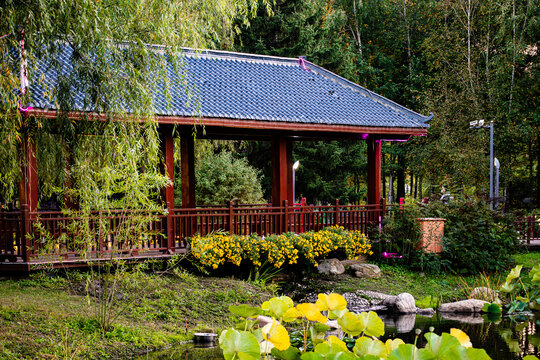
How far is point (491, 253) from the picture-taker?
1245 cm

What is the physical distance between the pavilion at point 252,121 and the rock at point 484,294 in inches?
132

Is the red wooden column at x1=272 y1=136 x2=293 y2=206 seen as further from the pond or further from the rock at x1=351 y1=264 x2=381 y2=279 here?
the pond

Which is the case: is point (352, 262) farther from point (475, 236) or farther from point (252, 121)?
point (252, 121)

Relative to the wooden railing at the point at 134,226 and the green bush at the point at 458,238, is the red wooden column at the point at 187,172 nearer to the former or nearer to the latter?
the wooden railing at the point at 134,226

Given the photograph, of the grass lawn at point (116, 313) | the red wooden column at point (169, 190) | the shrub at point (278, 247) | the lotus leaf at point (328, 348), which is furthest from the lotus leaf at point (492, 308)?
the lotus leaf at point (328, 348)

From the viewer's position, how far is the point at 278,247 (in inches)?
431

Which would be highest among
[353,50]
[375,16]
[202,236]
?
[375,16]

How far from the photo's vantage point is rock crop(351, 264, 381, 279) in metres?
11.6

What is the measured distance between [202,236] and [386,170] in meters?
16.5

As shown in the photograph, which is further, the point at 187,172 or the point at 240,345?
the point at 187,172

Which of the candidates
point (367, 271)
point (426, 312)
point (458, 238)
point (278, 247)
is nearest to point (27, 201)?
point (278, 247)

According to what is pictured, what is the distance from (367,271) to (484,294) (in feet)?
8.05

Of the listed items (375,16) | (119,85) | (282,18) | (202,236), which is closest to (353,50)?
(375,16)

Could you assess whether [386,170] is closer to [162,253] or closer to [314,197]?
[314,197]
